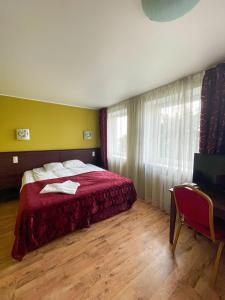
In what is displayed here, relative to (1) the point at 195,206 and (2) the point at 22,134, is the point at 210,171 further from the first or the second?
(2) the point at 22,134

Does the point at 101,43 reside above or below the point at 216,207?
above

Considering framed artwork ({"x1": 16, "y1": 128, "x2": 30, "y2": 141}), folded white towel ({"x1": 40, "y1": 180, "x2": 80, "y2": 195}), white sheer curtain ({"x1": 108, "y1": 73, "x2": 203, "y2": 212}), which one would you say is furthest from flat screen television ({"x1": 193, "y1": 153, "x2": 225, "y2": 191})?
framed artwork ({"x1": 16, "y1": 128, "x2": 30, "y2": 141})

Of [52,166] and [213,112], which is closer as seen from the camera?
[213,112]

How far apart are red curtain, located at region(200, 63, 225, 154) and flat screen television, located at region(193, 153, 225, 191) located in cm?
18

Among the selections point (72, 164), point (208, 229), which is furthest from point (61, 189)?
point (208, 229)

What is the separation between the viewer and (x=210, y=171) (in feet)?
5.95

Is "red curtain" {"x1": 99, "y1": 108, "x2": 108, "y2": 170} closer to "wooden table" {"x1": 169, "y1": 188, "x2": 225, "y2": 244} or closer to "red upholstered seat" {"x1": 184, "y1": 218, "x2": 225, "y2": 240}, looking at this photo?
"wooden table" {"x1": 169, "y1": 188, "x2": 225, "y2": 244}

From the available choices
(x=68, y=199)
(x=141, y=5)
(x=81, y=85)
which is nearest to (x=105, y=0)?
(x=141, y=5)

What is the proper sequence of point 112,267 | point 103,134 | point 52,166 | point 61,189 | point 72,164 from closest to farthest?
point 112,267, point 61,189, point 52,166, point 72,164, point 103,134

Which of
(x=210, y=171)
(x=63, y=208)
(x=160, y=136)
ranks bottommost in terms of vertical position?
(x=63, y=208)

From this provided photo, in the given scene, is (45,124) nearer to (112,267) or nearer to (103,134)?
(103,134)

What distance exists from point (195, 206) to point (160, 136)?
150cm

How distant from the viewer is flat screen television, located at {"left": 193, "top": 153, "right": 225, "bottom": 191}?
171 cm

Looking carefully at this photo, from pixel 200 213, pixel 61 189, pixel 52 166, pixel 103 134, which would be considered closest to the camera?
pixel 200 213
